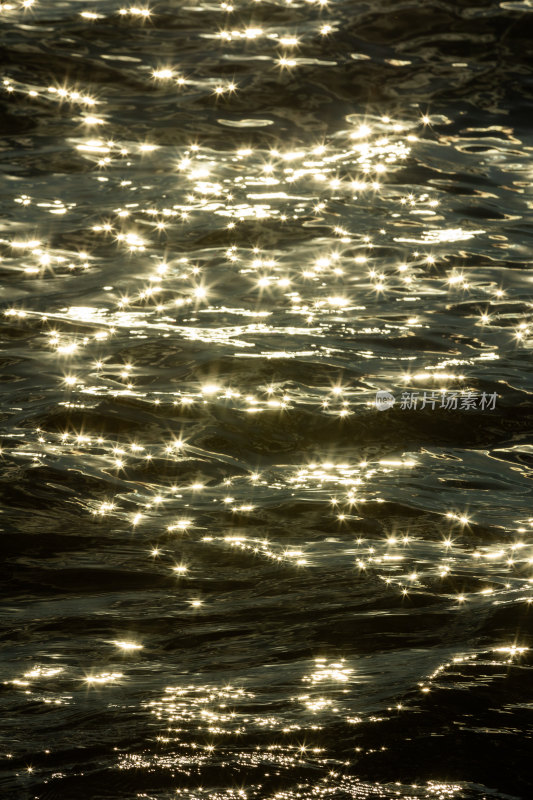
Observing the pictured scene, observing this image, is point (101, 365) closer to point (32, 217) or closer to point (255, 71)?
point (32, 217)

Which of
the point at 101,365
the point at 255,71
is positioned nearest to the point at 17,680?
the point at 101,365

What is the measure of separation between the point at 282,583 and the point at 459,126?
217 inches

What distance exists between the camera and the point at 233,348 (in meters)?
4.63

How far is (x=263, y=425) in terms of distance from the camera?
402 centimetres

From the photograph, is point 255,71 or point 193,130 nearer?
point 193,130

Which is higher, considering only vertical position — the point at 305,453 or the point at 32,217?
the point at 32,217

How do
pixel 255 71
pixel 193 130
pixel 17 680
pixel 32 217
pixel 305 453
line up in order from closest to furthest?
pixel 17 680 < pixel 305 453 < pixel 32 217 < pixel 193 130 < pixel 255 71

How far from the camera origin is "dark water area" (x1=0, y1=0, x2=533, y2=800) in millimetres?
2281

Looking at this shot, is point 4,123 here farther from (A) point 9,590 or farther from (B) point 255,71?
(A) point 9,590

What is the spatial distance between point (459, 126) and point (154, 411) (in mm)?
4535

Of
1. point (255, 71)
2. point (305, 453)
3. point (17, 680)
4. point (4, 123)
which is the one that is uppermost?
point (255, 71)

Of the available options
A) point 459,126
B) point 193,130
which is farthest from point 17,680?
point 459,126

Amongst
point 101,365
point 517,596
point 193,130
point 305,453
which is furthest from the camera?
point 193,130

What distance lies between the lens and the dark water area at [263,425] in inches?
89.8
